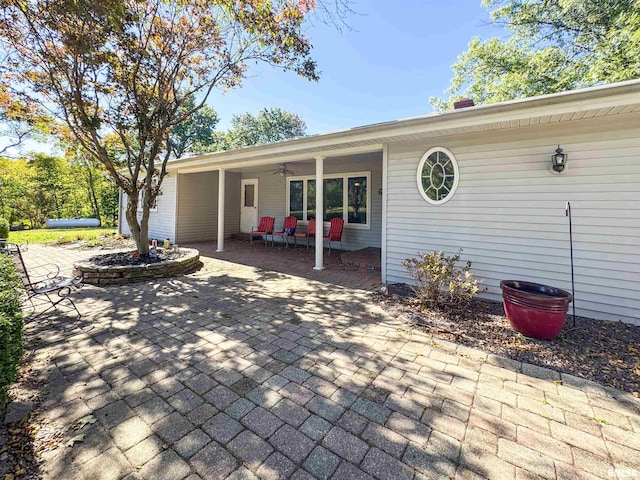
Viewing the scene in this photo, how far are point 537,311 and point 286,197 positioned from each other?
7520 millimetres

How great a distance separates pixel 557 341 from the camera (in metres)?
2.77

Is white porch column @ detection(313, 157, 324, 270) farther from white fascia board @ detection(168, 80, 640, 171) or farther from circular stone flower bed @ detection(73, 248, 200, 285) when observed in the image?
circular stone flower bed @ detection(73, 248, 200, 285)

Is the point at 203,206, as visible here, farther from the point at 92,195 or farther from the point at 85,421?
the point at 92,195

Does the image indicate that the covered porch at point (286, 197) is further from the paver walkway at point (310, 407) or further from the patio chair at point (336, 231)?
the paver walkway at point (310, 407)

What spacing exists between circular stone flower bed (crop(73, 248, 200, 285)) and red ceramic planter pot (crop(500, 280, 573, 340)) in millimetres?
5263

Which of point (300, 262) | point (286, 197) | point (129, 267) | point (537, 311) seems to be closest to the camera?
point (537, 311)

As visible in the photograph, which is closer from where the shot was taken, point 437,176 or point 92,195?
point 437,176

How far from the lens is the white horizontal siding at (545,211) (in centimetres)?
318

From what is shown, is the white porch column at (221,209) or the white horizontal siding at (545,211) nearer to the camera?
the white horizontal siding at (545,211)

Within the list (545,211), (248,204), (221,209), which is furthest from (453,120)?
(248,204)

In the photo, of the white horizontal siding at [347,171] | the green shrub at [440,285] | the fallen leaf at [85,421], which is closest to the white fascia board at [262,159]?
the white horizontal siding at [347,171]

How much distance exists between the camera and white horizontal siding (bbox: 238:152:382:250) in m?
7.29

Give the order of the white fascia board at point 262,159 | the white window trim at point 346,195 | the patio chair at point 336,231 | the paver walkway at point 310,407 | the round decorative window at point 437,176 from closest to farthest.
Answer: the paver walkway at point 310,407
the round decorative window at point 437,176
the white fascia board at point 262,159
the patio chair at point 336,231
the white window trim at point 346,195

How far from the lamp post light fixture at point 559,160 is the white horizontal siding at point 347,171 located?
11.0ft
